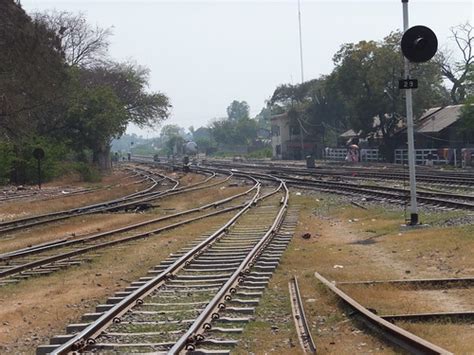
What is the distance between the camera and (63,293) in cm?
1054

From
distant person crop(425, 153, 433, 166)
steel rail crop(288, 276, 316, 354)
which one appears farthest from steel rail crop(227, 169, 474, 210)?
distant person crop(425, 153, 433, 166)

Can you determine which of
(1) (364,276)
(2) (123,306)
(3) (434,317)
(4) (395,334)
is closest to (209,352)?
(4) (395,334)

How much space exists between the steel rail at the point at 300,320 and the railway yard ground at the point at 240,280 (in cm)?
5

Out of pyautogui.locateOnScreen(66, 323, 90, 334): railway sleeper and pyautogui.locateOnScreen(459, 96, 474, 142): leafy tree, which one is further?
pyautogui.locateOnScreen(459, 96, 474, 142): leafy tree

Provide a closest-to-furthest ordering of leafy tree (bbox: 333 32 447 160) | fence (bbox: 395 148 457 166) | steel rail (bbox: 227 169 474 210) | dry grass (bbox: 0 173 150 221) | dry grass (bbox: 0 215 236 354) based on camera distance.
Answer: dry grass (bbox: 0 215 236 354) < steel rail (bbox: 227 169 474 210) < dry grass (bbox: 0 173 150 221) < fence (bbox: 395 148 457 166) < leafy tree (bbox: 333 32 447 160)

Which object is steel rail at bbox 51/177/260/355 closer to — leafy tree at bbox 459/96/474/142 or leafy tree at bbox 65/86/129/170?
leafy tree at bbox 459/96/474/142

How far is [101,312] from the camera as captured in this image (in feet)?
28.5

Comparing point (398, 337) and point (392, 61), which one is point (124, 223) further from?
point (392, 61)

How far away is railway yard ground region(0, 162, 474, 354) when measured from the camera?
24.4ft

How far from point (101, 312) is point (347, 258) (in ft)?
19.2

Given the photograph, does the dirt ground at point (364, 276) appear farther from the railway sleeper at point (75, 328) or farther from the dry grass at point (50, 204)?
the dry grass at point (50, 204)

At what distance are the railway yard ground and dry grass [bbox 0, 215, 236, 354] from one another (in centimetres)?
3

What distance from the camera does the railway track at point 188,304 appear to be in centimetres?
713

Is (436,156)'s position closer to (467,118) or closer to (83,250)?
(467,118)
